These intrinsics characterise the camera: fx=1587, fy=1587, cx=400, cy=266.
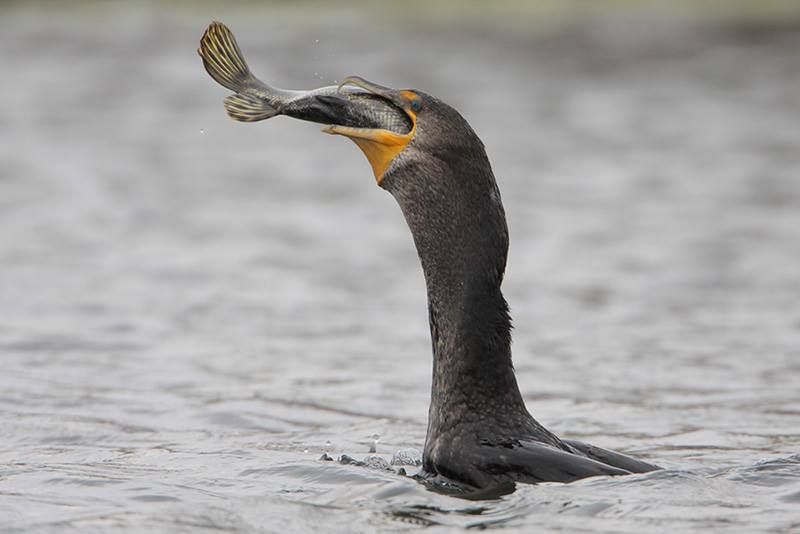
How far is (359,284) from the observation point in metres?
12.1

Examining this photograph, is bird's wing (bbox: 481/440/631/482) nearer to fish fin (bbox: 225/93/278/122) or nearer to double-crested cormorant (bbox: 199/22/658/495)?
double-crested cormorant (bbox: 199/22/658/495)

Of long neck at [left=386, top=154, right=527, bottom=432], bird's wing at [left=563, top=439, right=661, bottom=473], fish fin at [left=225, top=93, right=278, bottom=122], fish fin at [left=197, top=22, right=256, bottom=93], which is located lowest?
bird's wing at [left=563, top=439, right=661, bottom=473]

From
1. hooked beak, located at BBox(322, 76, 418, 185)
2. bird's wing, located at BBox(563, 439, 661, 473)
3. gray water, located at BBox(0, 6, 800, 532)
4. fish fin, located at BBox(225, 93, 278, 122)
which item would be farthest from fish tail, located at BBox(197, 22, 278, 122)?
bird's wing, located at BBox(563, 439, 661, 473)

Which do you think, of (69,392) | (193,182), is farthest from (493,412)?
(193,182)

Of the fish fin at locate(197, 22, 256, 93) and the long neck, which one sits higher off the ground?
the fish fin at locate(197, 22, 256, 93)

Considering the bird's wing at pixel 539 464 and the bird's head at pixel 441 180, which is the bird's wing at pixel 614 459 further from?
the bird's head at pixel 441 180

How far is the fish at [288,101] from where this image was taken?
230 inches

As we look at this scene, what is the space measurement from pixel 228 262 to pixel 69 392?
4323 mm

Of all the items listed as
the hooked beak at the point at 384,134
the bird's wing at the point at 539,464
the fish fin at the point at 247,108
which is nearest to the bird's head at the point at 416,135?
Answer: the hooked beak at the point at 384,134

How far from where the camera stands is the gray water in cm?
582

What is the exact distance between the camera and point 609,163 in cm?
1775

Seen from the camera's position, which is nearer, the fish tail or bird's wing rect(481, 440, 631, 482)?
Result: bird's wing rect(481, 440, 631, 482)

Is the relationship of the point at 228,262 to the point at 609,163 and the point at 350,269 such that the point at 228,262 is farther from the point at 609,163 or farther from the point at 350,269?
the point at 609,163

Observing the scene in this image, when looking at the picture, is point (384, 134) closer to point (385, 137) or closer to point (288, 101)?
point (385, 137)
